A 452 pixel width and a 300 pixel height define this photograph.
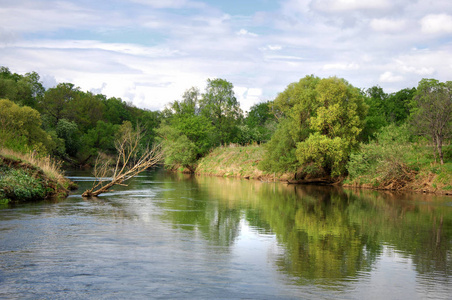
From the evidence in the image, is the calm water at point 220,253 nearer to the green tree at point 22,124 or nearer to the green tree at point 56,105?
the green tree at point 22,124

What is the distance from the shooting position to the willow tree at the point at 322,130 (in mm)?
46375

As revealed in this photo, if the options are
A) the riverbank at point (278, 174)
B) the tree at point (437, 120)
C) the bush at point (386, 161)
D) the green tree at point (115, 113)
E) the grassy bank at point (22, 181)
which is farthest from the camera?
the green tree at point (115, 113)

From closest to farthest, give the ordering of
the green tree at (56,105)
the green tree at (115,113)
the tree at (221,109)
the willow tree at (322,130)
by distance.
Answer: the willow tree at (322,130), the tree at (221,109), the green tree at (56,105), the green tree at (115,113)

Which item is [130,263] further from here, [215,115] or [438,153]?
[215,115]

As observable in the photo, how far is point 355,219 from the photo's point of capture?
23500 millimetres

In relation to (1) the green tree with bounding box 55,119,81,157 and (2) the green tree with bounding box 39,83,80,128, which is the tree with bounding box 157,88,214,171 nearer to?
(1) the green tree with bounding box 55,119,81,157

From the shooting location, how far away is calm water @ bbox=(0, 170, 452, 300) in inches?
426

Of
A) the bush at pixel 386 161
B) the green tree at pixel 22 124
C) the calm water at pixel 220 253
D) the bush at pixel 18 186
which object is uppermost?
the green tree at pixel 22 124

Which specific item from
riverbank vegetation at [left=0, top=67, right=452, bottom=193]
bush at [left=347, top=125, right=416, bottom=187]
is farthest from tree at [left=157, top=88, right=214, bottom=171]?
bush at [left=347, top=125, right=416, bottom=187]

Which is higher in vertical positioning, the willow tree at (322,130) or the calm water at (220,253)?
the willow tree at (322,130)

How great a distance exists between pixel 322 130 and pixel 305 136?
2.21 m

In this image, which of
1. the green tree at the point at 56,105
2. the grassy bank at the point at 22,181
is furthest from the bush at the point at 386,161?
the green tree at the point at 56,105

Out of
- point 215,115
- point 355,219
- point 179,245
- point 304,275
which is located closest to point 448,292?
point 304,275

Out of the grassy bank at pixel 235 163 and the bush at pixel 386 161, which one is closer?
the bush at pixel 386 161
